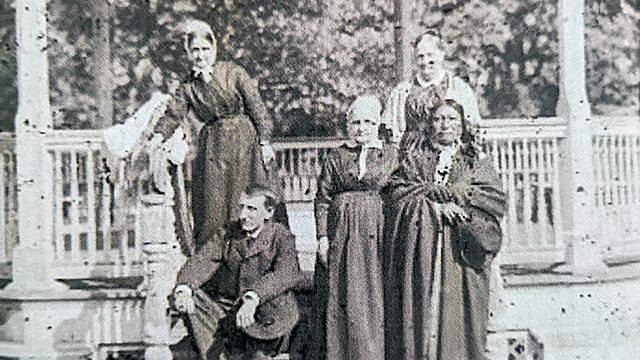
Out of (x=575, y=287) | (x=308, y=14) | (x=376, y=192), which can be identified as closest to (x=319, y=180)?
(x=376, y=192)

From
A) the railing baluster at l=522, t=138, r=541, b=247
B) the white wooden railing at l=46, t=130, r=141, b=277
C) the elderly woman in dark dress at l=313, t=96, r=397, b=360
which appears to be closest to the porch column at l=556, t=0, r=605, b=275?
the railing baluster at l=522, t=138, r=541, b=247

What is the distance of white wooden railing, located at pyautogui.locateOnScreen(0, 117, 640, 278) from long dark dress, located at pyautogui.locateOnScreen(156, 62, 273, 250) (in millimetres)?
182

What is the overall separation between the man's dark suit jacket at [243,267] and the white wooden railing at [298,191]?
0.23 metres

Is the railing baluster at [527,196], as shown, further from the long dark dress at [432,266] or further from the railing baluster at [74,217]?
the railing baluster at [74,217]

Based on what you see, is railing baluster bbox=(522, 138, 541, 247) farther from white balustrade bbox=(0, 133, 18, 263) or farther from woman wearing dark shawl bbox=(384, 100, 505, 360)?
white balustrade bbox=(0, 133, 18, 263)

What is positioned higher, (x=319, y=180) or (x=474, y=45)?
(x=474, y=45)

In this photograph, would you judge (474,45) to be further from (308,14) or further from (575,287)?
(575,287)

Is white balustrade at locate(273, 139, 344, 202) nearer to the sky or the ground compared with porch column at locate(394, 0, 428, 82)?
nearer to the ground

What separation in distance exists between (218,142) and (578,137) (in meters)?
1.91

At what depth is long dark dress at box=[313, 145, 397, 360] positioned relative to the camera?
2.68m

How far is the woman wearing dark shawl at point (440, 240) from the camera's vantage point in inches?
106

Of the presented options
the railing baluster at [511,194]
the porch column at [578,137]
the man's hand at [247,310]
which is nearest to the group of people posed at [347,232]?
the man's hand at [247,310]

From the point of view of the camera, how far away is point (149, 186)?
2.68 metres

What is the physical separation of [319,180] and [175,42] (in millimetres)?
1022
